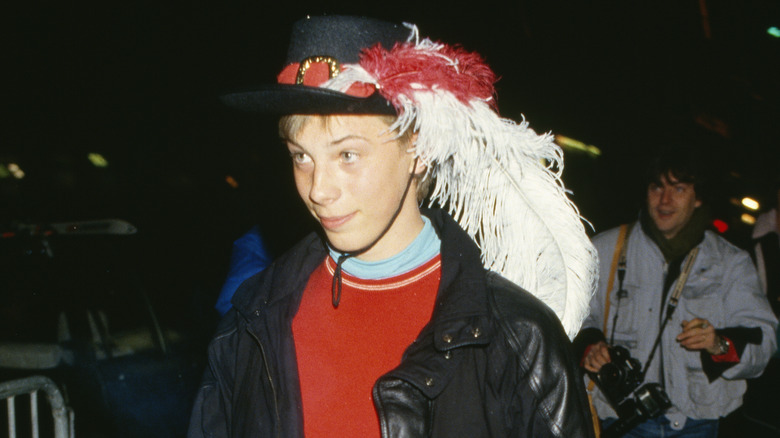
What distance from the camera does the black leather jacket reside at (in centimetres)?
123

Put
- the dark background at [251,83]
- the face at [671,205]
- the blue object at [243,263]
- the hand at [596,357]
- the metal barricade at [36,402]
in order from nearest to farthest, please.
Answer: the blue object at [243,263], the metal barricade at [36,402], the hand at [596,357], the face at [671,205], the dark background at [251,83]

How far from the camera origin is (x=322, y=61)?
141 cm

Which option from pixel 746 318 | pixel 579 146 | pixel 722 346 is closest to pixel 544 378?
pixel 722 346

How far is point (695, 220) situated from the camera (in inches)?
118

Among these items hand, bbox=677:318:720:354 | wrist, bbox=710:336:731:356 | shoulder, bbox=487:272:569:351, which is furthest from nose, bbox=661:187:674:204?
shoulder, bbox=487:272:569:351

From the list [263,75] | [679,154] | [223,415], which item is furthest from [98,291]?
[679,154]

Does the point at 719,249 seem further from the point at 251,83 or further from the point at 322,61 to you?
the point at 251,83

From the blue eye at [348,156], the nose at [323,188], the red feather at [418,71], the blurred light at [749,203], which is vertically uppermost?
the blurred light at [749,203]

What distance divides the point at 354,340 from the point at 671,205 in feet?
8.27

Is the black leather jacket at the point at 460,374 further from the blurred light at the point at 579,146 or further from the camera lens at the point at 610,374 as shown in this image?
the blurred light at the point at 579,146

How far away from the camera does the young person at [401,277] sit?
1262mm

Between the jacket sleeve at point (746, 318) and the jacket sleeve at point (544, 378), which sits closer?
the jacket sleeve at point (544, 378)

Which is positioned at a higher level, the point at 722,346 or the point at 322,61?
the point at 322,61

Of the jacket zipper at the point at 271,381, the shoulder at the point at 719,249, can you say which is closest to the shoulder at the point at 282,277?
the jacket zipper at the point at 271,381
